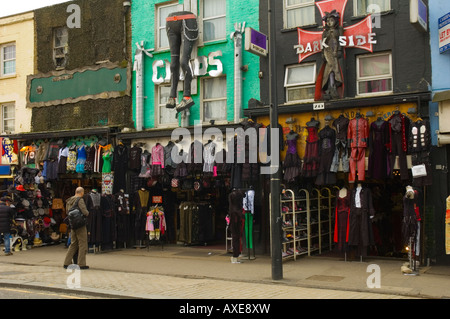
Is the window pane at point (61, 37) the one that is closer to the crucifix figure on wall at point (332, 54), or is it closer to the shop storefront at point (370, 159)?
the shop storefront at point (370, 159)

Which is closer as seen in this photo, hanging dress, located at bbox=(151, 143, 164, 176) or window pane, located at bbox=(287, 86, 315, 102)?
window pane, located at bbox=(287, 86, 315, 102)

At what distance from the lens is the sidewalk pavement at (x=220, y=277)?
9.99 meters

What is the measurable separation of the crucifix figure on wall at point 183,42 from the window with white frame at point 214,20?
1.67 feet

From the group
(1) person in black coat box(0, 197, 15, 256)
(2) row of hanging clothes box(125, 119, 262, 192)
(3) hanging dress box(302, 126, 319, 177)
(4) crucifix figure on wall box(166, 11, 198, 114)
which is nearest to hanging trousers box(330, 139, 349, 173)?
(3) hanging dress box(302, 126, 319, 177)

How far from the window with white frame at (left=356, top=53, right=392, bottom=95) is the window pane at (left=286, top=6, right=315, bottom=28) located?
75.0 inches

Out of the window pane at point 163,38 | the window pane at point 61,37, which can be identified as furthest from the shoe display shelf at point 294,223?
the window pane at point 61,37

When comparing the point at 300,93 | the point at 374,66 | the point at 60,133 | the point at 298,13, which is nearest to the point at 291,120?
the point at 300,93

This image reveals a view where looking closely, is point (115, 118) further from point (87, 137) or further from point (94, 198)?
point (94, 198)

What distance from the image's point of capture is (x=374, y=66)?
47.1 feet

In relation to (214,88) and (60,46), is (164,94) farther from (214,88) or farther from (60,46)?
(60,46)

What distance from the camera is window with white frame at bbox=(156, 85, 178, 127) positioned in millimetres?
17703

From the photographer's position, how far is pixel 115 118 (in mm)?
18438

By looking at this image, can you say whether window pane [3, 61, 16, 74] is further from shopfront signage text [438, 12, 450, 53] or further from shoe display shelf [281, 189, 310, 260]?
shopfront signage text [438, 12, 450, 53]
